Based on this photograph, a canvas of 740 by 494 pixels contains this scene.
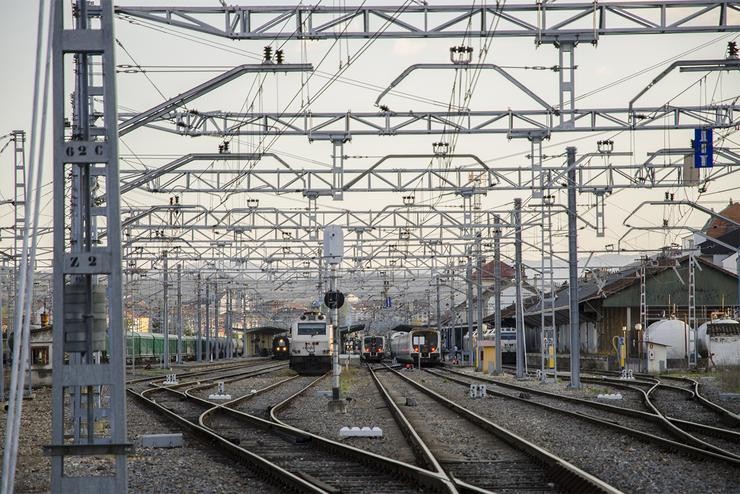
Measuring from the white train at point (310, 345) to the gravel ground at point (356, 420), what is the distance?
1658cm

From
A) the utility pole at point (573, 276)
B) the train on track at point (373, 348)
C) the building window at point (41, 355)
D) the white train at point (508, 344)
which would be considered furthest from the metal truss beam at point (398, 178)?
the train on track at point (373, 348)

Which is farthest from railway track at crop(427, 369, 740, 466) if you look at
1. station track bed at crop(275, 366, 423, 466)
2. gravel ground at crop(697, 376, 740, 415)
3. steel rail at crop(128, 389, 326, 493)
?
steel rail at crop(128, 389, 326, 493)

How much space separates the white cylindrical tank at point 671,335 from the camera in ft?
175

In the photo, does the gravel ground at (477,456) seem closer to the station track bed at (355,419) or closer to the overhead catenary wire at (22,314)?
the station track bed at (355,419)

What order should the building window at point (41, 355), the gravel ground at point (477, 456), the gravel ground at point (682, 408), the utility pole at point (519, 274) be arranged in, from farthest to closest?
the building window at point (41, 355)
the utility pole at point (519, 274)
the gravel ground at point (682, 408)
the gravel ground at point (477, 456)

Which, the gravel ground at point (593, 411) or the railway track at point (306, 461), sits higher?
the railway track at point (306, 461)

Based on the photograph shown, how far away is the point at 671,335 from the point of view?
53.5 metres

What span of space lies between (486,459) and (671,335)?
4089 cm

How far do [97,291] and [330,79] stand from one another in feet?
33.2

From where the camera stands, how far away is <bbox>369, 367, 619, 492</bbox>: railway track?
11.9 metres

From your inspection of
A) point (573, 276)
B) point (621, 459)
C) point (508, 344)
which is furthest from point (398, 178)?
point (508, 344)

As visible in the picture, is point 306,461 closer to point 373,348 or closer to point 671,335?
point 671,335

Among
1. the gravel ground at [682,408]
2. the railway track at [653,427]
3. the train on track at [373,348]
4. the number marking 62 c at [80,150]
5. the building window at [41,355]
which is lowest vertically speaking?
the train on track at [373,348]

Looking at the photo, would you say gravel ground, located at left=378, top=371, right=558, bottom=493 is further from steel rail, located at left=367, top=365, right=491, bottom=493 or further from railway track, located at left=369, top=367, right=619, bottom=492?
steel rail, located at left=367, top=365, right=491, bottom=493
